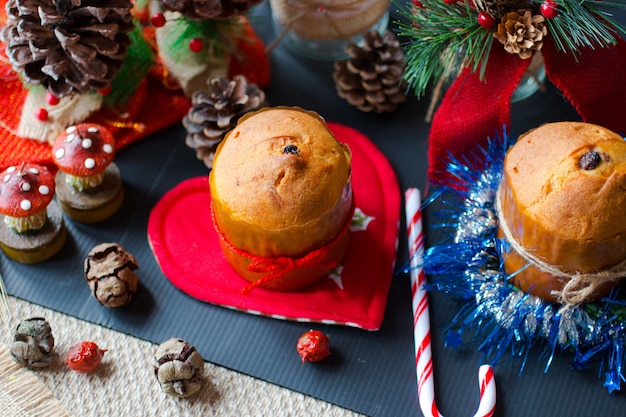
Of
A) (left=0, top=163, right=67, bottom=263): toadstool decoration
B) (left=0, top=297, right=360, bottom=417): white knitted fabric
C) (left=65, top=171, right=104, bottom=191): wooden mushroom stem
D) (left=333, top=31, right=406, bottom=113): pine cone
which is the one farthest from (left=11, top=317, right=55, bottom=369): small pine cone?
(left=333, top=31, right=406, bottom=113): pine cone

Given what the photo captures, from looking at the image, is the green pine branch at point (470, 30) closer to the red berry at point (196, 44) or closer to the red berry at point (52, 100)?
the red berry at point (196, 44)

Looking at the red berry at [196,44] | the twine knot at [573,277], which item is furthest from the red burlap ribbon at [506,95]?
the red berry at [196,44]

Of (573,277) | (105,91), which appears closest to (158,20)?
(105,91)

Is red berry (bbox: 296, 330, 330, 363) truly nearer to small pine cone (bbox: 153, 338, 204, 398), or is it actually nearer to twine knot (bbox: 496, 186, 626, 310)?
small pine cone (bbox: 153, 338, 204, 398)

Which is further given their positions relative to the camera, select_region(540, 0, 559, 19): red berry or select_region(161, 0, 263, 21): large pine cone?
select_region(161, 0, 263, 21): large pine cone

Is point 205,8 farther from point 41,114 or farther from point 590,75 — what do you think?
point 590,75

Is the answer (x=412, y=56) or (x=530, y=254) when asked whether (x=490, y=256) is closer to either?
(x=530, y=254)
